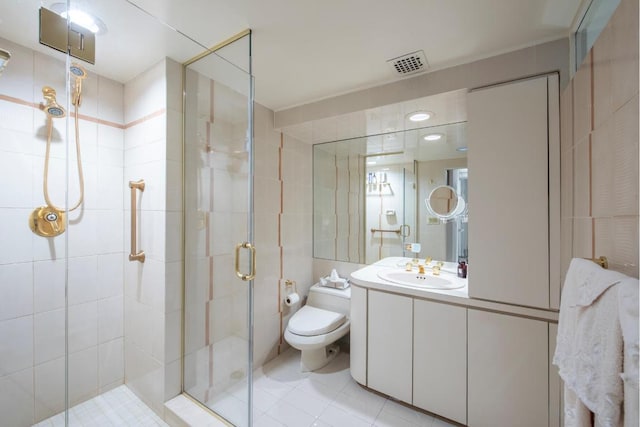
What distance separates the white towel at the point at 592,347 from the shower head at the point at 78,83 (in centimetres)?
235

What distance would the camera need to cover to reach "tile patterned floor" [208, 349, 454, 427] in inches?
60.9

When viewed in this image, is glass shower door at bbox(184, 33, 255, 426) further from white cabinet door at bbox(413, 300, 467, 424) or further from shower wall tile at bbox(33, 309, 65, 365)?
white cabinet door at bbox(413, 300, 467, 424)

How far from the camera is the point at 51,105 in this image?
137 cm

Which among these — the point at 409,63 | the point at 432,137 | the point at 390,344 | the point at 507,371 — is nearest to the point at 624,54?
the point at 409,63

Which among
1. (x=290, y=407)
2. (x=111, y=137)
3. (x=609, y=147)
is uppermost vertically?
(x=111, y=137)

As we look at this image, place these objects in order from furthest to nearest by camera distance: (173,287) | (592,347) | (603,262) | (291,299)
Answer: (291,299) < (173,287) < (603,262) < (592,347)

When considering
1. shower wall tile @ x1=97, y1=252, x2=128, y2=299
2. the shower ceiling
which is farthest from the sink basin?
shower wall tile @ x1=97, y1=252, x2=128, y2=299

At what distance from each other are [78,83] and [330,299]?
7.47ft

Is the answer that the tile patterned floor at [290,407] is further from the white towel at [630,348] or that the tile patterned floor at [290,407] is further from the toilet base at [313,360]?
the white towel at [630,348]

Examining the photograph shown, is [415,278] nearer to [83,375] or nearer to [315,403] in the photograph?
[315,403]

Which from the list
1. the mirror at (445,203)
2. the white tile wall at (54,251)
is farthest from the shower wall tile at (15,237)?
the mirror at (445,203)

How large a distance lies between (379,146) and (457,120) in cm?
67

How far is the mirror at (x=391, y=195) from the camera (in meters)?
1.99

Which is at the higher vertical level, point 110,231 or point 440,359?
point 110,231
